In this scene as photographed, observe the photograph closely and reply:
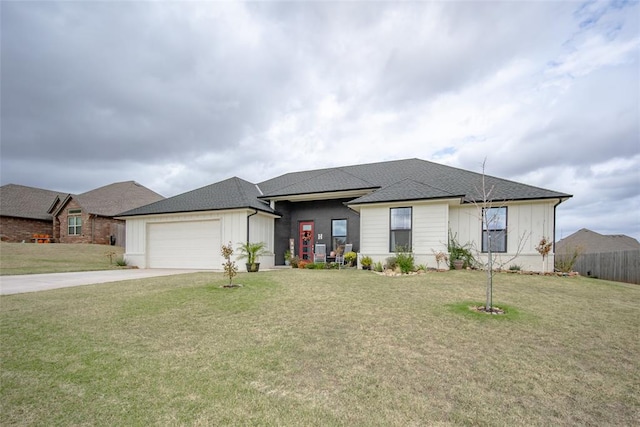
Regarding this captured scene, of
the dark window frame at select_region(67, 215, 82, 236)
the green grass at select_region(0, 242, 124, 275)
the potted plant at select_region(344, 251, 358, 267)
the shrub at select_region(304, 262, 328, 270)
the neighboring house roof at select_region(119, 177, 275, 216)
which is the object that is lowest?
the green grass at select_region(0, 242, 124, 275)

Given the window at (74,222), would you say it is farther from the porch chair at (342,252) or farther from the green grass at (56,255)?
the porch chair at (342,252)

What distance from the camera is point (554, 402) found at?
3.02m

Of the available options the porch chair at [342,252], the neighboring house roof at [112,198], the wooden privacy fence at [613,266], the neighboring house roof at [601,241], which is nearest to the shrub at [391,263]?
the porch chair at [342,252]

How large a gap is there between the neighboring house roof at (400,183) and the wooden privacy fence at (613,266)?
14.2ft

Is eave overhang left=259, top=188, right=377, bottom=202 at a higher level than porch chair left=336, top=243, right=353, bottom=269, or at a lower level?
higher

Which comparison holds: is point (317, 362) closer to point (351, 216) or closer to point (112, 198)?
point (351, 216)

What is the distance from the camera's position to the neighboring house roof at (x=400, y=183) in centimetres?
1274

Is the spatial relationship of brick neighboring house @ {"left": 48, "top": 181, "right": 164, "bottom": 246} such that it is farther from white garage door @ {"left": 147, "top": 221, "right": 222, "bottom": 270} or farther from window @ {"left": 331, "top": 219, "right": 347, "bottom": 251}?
window @ {"left": 331, "top": 219, "right": 347, "bottom": 251}

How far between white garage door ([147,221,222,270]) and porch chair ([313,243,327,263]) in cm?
486

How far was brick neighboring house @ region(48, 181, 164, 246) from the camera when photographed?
2400 cm

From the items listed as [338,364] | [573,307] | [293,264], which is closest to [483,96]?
[573,307]

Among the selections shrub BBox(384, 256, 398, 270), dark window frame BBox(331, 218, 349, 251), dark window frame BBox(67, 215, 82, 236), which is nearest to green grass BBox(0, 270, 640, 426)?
shrub BBox(384, 256, 398, 270)

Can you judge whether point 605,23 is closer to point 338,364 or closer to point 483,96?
point 483,96

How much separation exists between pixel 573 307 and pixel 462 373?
4763 mm
